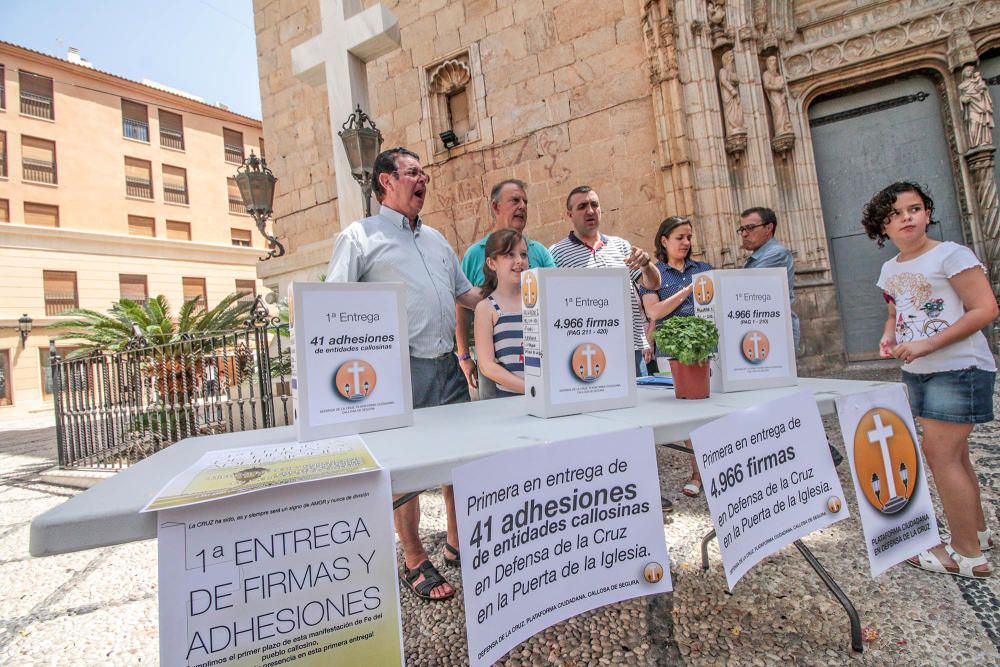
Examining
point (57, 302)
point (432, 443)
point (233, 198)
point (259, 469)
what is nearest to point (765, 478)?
point (432, 443)

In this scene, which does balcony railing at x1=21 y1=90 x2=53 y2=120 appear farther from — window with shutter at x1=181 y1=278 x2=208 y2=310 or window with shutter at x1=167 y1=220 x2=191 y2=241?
window with shutter at x1=181 y1=278 x2=208 y2=310

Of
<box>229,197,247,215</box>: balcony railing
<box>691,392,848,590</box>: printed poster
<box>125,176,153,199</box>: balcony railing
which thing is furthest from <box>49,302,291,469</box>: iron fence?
<box>229,197,247,215</box>: balcony railing

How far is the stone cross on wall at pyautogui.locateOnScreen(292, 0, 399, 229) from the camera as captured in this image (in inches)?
175

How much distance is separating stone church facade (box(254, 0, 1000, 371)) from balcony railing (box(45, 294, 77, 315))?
63.4 ft

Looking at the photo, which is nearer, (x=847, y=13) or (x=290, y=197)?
(x=847, y=13)

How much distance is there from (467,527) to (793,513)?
1109 millimetres

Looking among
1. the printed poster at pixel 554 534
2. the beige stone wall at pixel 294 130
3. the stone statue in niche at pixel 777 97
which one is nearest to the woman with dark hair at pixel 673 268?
the printed poster at pixel 554 534

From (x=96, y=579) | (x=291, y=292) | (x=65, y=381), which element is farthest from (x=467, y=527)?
(x=65, y=381)

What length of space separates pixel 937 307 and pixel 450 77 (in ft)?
25.7

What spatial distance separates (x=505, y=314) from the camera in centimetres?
204

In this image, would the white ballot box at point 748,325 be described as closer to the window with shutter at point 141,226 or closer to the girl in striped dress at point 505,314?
the girl in striped dress at point 505,314

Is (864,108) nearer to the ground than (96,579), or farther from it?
farther from it

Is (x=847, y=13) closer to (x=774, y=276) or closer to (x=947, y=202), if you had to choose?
(x=947, y=202)

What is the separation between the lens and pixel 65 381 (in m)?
6.56
